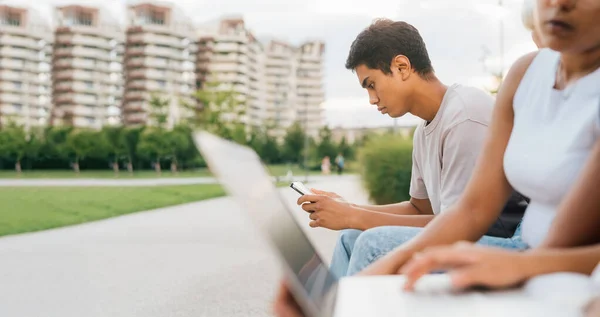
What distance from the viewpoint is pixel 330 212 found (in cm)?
184

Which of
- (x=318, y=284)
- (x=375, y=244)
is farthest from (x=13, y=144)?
(x=318, y=284)

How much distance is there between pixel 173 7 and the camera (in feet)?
318

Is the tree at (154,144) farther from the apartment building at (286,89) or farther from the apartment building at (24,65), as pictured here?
the apartment building at (286,89)

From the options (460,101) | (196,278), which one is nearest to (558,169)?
(460,101)

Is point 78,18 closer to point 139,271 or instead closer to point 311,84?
point 311,84

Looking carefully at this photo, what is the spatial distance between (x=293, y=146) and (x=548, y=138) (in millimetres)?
62013

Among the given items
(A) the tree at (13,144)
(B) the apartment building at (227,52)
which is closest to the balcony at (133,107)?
(B) the apartment building at (227,52)

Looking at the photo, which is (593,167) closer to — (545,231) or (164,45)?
(545,231)

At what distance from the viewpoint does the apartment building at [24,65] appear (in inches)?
3364

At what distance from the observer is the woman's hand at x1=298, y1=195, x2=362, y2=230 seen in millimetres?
1831

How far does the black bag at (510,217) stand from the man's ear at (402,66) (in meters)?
0.56

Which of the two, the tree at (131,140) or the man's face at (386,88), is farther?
the tree at (131,140)

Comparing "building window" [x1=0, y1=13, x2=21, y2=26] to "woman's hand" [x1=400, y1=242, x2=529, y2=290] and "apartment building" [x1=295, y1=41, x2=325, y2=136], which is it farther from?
"woman's hand" [x1=400, y1=242, x2=529, y2=290]

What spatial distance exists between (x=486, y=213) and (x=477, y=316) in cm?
50
